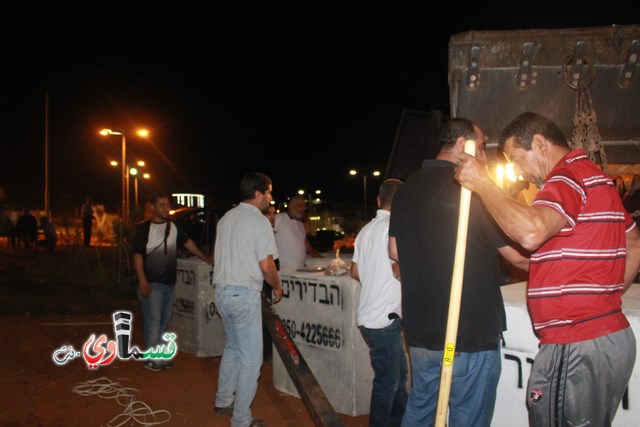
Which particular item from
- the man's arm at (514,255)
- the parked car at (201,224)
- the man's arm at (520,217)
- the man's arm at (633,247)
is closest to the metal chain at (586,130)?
the man's arm at (633,247)

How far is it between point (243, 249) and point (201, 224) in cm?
844

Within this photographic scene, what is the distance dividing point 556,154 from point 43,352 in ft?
23.8

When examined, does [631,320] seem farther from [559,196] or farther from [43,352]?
[43,352]

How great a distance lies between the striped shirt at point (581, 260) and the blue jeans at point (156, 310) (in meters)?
5.11

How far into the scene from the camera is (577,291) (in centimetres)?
239

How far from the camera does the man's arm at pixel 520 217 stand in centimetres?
226

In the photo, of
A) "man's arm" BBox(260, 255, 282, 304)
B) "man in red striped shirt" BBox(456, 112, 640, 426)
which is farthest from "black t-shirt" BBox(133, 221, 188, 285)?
"man in red striped shirt" BBox(456, 112, 640, 426)

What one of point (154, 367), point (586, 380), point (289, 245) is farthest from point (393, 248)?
point (154, 367)

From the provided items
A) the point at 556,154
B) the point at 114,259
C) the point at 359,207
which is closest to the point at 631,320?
the point at 556,154

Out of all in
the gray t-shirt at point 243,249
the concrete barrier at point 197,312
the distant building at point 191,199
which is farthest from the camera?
the distant building at point 191,199

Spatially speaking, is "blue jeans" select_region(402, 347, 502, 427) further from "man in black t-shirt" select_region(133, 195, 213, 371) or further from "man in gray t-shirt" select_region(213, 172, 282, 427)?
"man in black t-shirt" select_region(133, 195, 213, 371)

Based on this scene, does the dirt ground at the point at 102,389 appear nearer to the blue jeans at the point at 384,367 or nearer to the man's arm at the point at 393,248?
the blue jeans at the point at 384,367

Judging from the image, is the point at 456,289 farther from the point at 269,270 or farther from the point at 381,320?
the point at 269,270

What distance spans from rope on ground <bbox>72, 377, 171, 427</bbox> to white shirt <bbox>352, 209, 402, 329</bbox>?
7.48 feet
